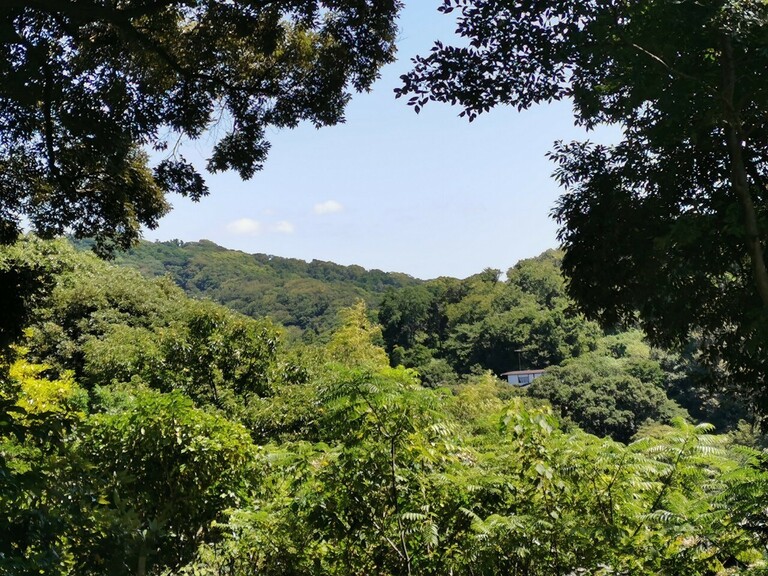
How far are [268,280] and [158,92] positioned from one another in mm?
100429

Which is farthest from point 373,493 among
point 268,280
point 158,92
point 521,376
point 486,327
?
point 268,280

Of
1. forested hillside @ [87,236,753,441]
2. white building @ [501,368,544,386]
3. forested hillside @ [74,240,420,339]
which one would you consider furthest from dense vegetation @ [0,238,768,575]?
forested hillside @ [74,240,420,339]

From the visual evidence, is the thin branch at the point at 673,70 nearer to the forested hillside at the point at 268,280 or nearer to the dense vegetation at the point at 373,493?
the dense vegetation at the point at 373,493

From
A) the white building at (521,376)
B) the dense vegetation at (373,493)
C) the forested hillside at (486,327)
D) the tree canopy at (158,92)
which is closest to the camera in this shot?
the dense vegetation at (373,493)

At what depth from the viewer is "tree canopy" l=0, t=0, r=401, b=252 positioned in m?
6.16

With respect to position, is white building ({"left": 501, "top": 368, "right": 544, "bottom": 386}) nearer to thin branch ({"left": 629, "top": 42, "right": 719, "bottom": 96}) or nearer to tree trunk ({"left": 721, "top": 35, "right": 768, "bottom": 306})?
tree trunk ({"left": 721, "top": 35, "right": 768, "bottom": 306})

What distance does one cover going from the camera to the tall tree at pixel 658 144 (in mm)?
3859

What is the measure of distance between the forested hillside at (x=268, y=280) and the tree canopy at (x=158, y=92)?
71.4 m

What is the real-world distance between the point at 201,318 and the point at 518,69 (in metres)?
8.97

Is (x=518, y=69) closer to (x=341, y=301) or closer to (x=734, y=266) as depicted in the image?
(x=734, y=266)

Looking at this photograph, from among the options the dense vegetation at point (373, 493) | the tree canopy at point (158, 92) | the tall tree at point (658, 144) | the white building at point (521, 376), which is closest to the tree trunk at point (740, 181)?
the tall tree at point (658, 144)

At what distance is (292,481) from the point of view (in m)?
4.89

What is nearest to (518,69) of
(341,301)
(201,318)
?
(201,318)

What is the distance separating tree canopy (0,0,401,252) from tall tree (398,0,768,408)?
2594mm
